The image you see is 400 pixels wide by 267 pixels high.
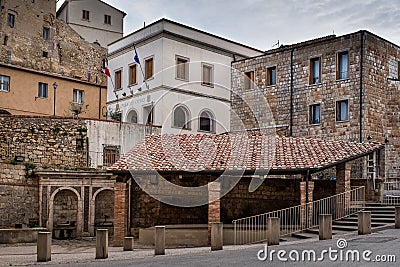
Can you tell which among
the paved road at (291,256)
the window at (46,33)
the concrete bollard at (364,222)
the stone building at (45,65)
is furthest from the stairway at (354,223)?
the window at (46,33)

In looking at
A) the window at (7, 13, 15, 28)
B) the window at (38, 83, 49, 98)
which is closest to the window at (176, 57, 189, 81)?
the window at (38, 83, 49, 98)

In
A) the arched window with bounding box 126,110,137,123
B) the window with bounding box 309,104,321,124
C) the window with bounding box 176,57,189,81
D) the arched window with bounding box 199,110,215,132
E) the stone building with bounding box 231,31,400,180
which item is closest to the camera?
the stone building with bounding box 231,31,400,180

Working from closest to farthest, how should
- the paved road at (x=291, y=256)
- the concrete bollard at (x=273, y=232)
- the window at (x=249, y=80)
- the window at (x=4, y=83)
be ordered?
the paved road at (x=291, y=256)
the concrete bollard at (x=273, y=232)
the window at (x=249, y=80)
the window at (x=4, y=83)

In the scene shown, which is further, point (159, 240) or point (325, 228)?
point (325, 228)

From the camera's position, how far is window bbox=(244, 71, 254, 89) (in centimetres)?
3222

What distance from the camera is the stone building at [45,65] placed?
3428 cm

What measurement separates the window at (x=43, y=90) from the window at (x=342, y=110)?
18.7 metres

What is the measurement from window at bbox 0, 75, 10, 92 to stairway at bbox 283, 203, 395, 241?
22.2 m

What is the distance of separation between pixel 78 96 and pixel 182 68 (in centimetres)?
954

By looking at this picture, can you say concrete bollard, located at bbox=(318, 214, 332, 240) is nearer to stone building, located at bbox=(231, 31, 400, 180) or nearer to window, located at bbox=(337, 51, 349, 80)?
stone building, located at bbox=(231, 31, 400, 180)

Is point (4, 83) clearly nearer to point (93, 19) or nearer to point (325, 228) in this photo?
point (93, 19)

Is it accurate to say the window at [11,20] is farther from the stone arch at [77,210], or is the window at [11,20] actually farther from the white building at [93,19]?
the stone arch at [77,210]

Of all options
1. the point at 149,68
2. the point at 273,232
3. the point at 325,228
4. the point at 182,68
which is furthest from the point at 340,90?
the point at 273,232

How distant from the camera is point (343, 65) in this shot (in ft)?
91.3
